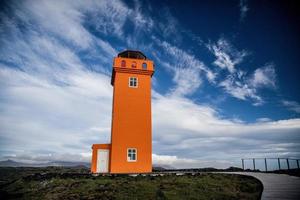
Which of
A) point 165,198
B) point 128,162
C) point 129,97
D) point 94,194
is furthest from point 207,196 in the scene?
point 129,97

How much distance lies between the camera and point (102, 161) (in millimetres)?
22969

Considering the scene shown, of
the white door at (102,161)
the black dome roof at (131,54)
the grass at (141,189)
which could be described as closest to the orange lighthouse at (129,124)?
the white door at (102,161)

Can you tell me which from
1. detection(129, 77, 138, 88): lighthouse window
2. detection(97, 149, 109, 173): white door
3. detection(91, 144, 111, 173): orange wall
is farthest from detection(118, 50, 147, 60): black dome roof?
detection(97, 149, 109, 173): white door

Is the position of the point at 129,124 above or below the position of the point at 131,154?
above

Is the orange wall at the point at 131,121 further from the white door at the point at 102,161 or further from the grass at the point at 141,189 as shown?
the grass at the point at 141,189

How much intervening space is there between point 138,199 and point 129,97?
13.4 meters

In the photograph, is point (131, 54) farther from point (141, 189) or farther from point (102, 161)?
point (141, 189)

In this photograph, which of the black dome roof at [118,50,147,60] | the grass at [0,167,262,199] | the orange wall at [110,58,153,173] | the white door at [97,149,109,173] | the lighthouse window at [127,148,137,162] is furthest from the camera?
the black dome roof at [118,50,147,60]

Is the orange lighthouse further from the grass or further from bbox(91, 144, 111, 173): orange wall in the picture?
the grass

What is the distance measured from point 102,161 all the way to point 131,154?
10.9ft

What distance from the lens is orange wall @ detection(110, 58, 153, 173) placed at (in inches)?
854

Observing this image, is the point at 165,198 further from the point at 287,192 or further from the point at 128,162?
the point at 128,162

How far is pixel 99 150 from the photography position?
2317 cm

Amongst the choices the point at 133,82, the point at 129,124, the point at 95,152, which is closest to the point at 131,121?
the point at 129,124
